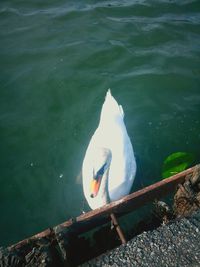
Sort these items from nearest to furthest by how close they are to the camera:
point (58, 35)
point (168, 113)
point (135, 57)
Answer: point (168, 113), point (135, 57), point (58, 35)

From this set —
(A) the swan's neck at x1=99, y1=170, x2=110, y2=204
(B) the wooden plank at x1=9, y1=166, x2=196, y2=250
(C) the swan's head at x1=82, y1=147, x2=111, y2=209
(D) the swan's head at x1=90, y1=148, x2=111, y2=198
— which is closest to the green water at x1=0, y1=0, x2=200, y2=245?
(C) the swan's head at x1=82, y1=147, x2=111, y2=209

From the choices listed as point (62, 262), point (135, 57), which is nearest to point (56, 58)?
point (135, 57)

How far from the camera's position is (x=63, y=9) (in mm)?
11820

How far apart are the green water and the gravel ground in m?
1.85

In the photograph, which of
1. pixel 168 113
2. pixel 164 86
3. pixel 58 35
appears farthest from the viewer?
pixel 58 35

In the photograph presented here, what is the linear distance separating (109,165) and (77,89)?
3.56 m

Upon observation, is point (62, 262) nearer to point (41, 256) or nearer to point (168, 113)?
point (41, 256)

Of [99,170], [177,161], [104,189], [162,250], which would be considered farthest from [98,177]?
[177,161]

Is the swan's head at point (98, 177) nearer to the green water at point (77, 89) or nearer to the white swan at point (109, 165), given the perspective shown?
the white swan at point (109, 165)

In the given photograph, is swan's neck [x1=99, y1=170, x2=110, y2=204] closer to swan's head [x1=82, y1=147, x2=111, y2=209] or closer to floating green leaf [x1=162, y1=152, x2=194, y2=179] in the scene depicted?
swan's head [x1=82, y1=147, x2=111, y2=209]

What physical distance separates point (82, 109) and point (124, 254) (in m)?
4.45

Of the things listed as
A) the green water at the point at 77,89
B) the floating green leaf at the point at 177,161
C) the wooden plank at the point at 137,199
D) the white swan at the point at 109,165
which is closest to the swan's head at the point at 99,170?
the white swan at the point at 109,165

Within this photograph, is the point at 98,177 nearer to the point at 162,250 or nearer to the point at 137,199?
the point at 137,199

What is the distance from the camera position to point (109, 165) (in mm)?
5352
